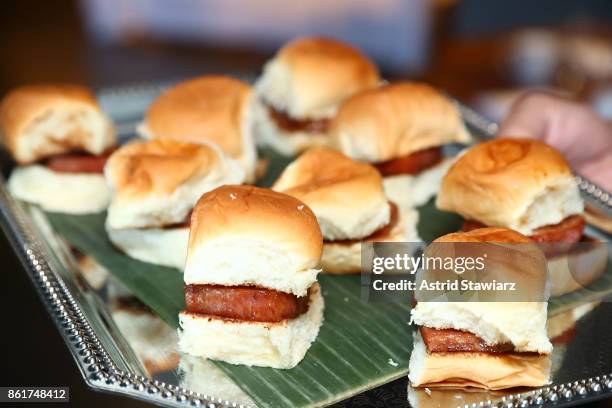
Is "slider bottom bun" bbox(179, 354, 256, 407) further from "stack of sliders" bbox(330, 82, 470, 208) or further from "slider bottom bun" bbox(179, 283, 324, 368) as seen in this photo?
"stack of sliders" bbox(330, 82, 470, 208)

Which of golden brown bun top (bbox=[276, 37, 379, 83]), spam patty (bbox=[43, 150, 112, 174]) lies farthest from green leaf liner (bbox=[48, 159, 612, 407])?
golden brown bun top (bbox=[276, 37, 379, 83])

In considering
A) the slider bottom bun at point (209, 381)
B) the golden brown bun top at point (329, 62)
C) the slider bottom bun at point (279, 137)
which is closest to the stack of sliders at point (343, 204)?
the slider bottom bun at point (209, 381)

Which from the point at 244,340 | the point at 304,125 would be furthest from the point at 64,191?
the point at 244,340

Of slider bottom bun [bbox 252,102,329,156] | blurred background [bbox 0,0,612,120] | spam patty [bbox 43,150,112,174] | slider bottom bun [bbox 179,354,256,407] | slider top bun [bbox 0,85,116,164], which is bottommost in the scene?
blurred background [bbox 0,0,612,120]

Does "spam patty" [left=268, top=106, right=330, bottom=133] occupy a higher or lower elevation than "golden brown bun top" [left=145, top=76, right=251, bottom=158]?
lower

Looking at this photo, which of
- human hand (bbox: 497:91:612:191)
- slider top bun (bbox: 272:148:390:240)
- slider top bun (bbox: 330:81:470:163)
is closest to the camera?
slider top bun (bbox: 272:148:390:240)

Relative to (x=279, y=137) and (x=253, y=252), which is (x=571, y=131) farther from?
(x=253, y=252)
